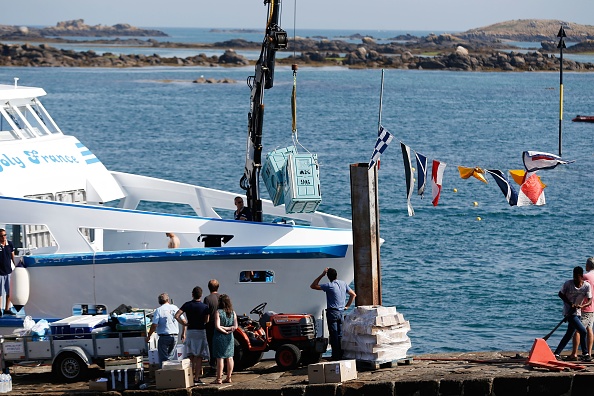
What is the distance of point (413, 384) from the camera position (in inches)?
526

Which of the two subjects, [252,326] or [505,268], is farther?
[505,268]

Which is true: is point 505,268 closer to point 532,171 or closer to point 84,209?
point 532,171

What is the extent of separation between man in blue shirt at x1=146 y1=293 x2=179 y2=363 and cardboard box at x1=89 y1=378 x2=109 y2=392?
2.87 ft

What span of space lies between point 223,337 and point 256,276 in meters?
3.18

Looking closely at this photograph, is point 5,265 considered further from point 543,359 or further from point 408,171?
point 543,359

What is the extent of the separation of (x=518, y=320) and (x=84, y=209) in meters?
10.7

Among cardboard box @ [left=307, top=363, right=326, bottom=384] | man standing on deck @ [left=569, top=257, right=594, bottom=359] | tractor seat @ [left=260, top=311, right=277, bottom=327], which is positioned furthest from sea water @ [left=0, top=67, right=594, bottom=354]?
cardboard box @ [left=307, top=363, right=326, bottom=384]

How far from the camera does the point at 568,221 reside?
36.0 metres

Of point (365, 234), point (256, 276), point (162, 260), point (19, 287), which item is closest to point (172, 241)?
point (162, 260)

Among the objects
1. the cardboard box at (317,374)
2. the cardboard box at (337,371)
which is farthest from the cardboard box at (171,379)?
the cardboard box at (337,371)

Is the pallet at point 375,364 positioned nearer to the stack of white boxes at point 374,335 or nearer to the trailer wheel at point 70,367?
the stack of white boxes at point 374,335

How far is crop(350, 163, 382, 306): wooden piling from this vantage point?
15.3 metres

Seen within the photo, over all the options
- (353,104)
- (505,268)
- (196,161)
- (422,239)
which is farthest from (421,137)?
(505,268)

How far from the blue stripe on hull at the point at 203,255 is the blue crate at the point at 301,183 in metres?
0.80
